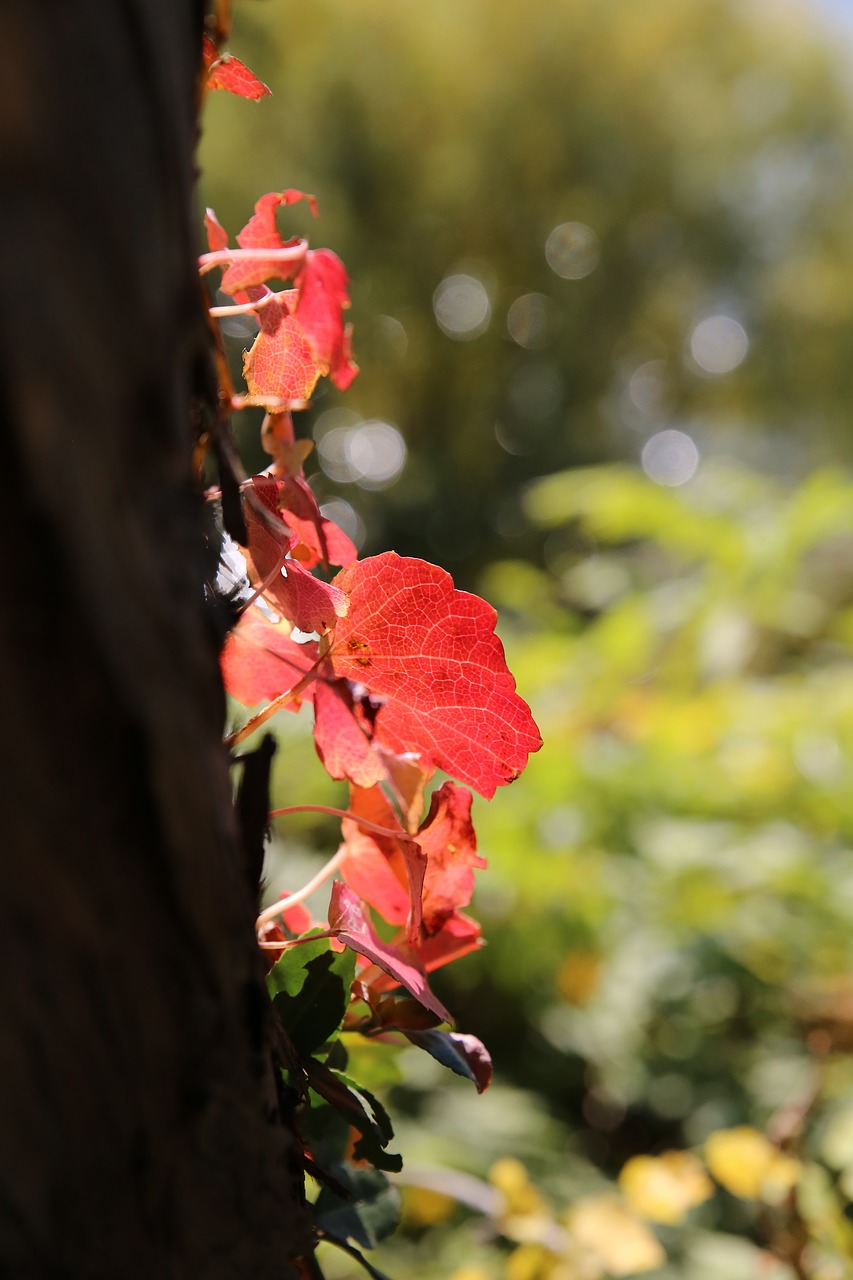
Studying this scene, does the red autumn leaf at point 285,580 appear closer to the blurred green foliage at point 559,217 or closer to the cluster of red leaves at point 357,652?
the cluster of red leaves at point 357,652

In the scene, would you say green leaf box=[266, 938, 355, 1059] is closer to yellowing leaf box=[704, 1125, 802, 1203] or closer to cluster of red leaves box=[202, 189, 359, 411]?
cluster of red leaves box=[202, 189, 359, 411]

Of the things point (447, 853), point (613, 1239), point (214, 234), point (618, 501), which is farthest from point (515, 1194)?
point (618, 501)

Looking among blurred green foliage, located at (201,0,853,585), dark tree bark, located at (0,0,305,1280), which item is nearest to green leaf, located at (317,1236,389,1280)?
dark tree bark, located at (0,0,305,1280)

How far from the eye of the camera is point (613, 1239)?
0.61 m

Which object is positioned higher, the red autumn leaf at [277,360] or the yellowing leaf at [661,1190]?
the red autumn leaf at [277,360]

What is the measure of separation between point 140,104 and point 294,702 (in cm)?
12

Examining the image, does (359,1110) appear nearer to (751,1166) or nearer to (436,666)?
(436,666)

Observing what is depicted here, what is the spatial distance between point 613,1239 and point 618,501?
87 centimetres

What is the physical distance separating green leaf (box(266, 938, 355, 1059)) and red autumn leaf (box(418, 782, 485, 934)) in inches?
1.1

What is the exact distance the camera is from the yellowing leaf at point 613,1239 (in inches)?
23.0

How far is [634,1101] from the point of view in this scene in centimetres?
112

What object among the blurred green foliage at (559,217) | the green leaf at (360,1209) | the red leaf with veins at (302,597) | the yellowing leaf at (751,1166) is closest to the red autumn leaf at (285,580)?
the red leaf with veins at (302,597)

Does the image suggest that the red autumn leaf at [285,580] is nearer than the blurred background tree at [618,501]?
Yes

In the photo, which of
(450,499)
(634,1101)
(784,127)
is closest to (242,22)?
(450,499)
